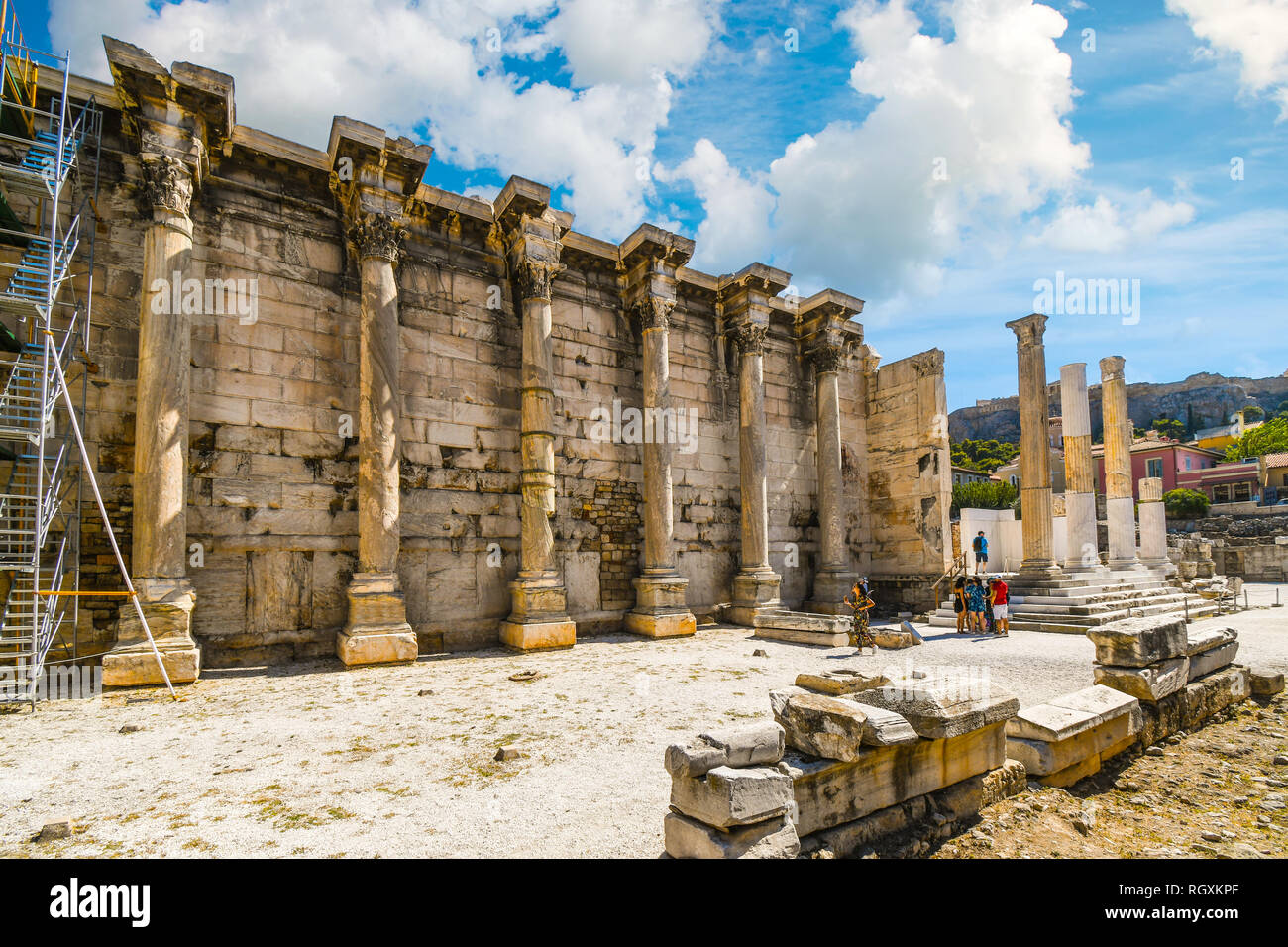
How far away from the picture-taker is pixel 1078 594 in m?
13.4

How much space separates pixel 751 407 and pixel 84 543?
11022 millimetres

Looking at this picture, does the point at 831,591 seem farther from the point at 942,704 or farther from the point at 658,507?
the point at 942,704

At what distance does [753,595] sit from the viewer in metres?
12.5

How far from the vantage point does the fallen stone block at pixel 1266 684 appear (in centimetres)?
754

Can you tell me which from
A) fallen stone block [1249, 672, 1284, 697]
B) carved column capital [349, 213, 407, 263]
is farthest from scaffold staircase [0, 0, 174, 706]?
fallen stone block [1249, 672, 1284, 697]

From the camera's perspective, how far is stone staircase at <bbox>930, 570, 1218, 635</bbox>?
40.3 feet

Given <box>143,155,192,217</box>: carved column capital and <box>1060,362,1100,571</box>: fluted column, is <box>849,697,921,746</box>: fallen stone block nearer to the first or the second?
<box>143,155,192,217</box>: carved column capital

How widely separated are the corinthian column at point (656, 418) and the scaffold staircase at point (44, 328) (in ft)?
23.8

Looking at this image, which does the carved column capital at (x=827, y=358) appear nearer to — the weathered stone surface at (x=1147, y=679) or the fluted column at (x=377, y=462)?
the weathered stone surface at (x=1147, y=679)

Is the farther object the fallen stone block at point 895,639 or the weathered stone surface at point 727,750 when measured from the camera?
the fallen stone block at point 895,639

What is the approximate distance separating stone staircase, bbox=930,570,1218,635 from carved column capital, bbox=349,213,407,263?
1282cm

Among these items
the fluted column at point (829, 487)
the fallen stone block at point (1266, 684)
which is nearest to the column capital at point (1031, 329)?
the fluted column at point (829, 487)

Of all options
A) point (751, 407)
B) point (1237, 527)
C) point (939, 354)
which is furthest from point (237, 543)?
point (1237, 527)

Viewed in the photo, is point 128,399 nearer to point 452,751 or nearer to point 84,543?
point 84,543
